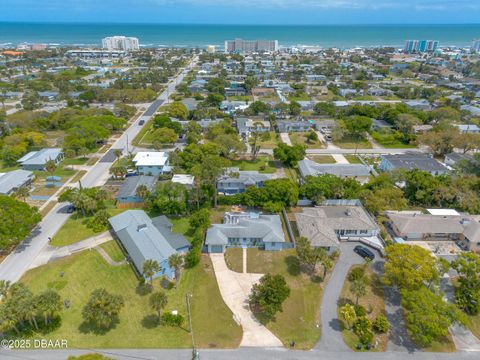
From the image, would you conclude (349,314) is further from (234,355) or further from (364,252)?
(364,252)

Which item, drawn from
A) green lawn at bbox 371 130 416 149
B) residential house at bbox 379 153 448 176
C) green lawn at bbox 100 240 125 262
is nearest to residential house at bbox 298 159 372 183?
residential house at bbox 379 153 448 176

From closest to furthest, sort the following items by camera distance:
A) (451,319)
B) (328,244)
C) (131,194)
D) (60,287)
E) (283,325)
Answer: (451,319), (283,325), (60,287), (328,244), (131,194)

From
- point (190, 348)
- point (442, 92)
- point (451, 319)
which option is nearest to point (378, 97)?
point (442, 92)

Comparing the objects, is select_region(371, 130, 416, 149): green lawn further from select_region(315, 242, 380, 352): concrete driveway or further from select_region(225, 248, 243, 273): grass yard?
select_region(225, 248, 243, 273): grass yard

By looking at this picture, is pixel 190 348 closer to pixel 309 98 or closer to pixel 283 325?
pixel 283 325

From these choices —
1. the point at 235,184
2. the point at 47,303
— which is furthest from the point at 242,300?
the point at 235,184

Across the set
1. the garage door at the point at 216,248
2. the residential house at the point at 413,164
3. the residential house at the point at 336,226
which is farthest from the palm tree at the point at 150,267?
the residential house at the point at 413,164

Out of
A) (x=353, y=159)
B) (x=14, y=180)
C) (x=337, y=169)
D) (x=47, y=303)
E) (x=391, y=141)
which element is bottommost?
(x=353, y=159)

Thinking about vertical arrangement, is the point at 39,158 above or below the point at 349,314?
below
